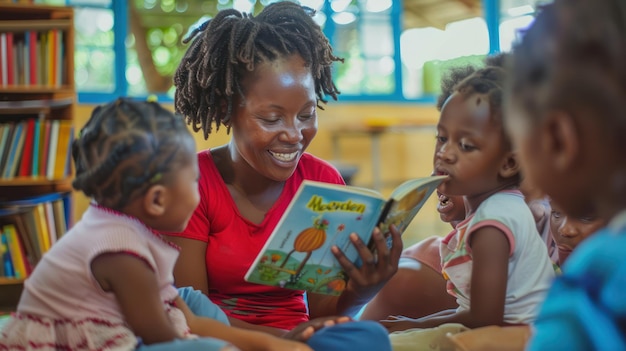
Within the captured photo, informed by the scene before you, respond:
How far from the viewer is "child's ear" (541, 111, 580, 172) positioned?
2.64 ft

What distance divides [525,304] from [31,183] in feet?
8.61

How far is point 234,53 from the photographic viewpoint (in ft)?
5.49

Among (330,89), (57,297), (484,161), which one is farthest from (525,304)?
(57,297)

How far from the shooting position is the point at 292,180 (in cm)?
178

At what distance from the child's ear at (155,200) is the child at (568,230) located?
2.87 ft

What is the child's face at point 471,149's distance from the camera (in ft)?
A: 4.88

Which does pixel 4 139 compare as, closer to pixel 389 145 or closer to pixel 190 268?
pixel 190 268

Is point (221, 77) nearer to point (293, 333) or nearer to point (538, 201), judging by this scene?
point (293, 333)

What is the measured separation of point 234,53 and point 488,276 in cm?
78

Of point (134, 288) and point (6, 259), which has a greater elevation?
point (134, 288)

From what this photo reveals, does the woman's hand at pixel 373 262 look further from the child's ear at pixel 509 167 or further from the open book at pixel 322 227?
the child's ear at pixel 509 167

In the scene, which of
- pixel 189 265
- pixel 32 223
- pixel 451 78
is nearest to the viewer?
pixel 189 265

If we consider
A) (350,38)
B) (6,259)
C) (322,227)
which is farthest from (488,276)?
(350,38)

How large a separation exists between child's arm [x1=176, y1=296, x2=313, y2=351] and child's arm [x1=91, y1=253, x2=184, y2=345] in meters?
0.18
